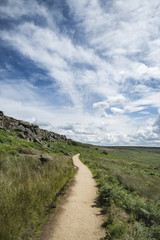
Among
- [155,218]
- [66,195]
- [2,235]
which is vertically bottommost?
[66,195]

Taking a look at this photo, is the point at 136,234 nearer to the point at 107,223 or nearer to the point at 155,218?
the point at 107,223

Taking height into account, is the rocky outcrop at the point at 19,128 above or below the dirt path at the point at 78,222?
above

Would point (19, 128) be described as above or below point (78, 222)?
above

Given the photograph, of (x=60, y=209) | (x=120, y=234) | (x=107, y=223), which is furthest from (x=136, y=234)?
(x=60, y=209)

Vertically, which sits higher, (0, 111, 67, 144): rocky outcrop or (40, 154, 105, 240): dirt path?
(0, 111, 67, 144): rocky outcrop

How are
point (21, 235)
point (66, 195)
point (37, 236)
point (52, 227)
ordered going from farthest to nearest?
1. point (66, 195)
2. point (52, 227)
3. point (37, 236)
4. point (21, 235)

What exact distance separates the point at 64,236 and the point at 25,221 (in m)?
1.50

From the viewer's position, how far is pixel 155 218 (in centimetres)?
591

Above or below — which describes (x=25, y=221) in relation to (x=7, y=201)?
below

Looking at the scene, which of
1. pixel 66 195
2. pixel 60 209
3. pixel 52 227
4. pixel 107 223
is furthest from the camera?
pixel 66 195

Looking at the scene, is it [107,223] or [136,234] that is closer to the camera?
[136,234]

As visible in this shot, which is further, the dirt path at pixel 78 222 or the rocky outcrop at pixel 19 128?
the rocky outcrop at pixel 19 128

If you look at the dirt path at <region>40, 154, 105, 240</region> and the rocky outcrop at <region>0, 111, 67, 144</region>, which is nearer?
the dirt path at <region>40, 154, 105, 240</region>

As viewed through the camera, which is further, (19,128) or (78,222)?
(19,128)
